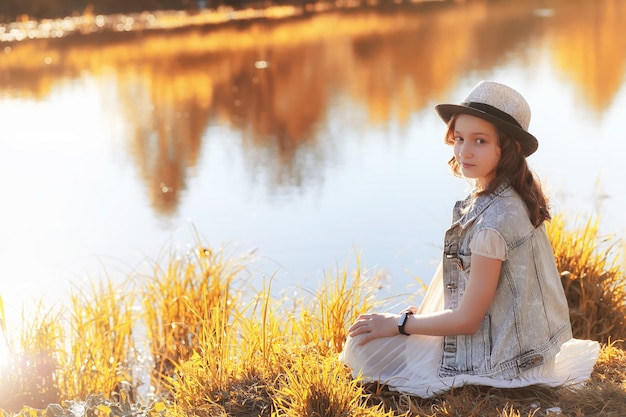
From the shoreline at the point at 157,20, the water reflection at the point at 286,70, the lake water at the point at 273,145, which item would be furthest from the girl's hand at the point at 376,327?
the shoreline at the point at 157,20

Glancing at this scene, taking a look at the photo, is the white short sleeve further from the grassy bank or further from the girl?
the grassy bank

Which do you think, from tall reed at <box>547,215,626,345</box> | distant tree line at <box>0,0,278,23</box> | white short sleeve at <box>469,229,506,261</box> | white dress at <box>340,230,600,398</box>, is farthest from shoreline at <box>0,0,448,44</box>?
white short sleeve at <box>469,229,506,261</box>

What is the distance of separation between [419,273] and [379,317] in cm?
227

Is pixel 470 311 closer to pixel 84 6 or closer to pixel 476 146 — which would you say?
pixel 476 146

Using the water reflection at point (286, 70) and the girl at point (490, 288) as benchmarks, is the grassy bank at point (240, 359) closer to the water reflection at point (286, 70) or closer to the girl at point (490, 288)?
the girl at point (490, 288)

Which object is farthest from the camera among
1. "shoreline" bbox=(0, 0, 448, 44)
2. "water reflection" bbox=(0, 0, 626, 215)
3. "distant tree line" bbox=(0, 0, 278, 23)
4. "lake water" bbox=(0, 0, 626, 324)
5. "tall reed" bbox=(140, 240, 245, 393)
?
"distant tree line" bbox=(0, 0, 278, 23)

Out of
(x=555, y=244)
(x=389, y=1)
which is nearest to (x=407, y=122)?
(x=555, y=244)

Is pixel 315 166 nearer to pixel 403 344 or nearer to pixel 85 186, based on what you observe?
pixel 85 186

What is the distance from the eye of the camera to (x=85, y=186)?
793cm

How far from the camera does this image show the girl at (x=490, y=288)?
111 inches

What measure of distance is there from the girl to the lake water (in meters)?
1.10

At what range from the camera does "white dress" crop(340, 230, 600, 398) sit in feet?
9.63

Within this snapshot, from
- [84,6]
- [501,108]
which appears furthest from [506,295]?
[84,6]

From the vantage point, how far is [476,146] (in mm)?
2863
